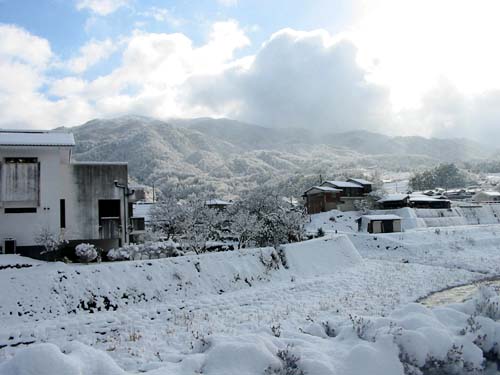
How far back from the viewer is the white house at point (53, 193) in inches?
943

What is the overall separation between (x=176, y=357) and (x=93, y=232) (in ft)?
67.3

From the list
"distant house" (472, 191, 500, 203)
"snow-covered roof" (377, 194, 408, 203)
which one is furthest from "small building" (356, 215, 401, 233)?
"distant house" (472, 191, 500, 203)

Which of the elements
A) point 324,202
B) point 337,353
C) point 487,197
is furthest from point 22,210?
point 487,197

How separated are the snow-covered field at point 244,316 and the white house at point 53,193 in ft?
11.9

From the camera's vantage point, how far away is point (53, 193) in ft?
81.7

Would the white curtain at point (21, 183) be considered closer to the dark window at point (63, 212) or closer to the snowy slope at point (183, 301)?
the dark window at point (63, 212)

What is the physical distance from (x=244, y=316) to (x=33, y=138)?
18.9 metres

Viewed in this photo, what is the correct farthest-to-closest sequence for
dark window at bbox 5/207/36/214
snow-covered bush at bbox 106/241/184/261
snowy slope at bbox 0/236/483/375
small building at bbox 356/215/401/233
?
small building at bbox 356/215/401/233 → dark window at bbox 5/207/36/214 → snow-covered bush at bbox 106/241/184/261 → snowy slope at bbox 0/236/483/375

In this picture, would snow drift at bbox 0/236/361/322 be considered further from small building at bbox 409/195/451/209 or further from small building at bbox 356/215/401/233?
small building at bbox 409/195/451/209

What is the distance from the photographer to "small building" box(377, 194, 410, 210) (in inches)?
2452

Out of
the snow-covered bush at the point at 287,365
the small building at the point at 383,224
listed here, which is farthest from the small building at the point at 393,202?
the snow-covered bush at the point at 287,365

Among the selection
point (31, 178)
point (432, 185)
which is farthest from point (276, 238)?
point (432, 185)

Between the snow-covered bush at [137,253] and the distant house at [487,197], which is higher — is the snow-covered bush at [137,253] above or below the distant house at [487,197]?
below

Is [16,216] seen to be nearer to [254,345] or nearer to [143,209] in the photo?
[254,345]
